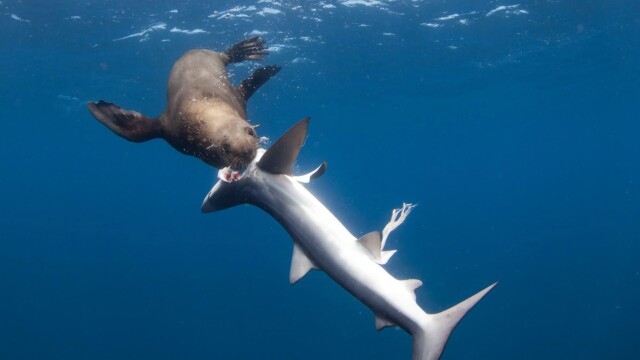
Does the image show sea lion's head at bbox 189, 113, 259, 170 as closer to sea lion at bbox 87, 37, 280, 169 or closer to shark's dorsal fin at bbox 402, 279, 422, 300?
sea lion at bbox 87, 37, 280, 169

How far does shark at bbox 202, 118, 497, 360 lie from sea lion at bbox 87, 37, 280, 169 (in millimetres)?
283

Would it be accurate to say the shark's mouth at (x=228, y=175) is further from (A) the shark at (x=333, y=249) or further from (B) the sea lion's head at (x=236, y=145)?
(B) the sea lion's head at (x=236, y=145)

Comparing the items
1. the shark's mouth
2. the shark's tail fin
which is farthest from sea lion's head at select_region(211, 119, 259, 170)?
the shark's tail fin

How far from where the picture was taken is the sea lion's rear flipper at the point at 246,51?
789 cm

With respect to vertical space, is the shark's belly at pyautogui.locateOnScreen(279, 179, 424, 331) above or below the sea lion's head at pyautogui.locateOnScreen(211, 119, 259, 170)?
below

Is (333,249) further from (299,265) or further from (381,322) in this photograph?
(381,322)

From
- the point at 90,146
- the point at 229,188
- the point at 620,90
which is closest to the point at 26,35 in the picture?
the point at 229,188

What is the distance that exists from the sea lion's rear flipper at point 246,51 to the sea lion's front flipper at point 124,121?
97.4 inches

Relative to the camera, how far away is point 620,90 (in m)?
40.1

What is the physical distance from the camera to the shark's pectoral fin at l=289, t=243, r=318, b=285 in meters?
3.88

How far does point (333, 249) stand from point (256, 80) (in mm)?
3461

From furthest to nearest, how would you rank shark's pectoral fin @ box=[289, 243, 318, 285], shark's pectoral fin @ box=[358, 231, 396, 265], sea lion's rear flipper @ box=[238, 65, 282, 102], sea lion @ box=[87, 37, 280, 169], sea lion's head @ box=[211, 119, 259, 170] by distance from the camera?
sea lion's rear flipper @ box=[238, 65, 282, 102]
sea lion @ box=[87, 37, 280, 169]
sea lion's head @ box=[211, 119, 259, 170]
shark's pectoral fin @ box=[289, 243, 318, 285]
shark's pectoral fin @ box=[358, 231, 396, 265]

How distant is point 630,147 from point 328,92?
88.5 meters

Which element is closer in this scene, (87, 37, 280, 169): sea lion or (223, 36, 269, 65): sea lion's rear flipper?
(87, 37, 280, 169): sea lion
